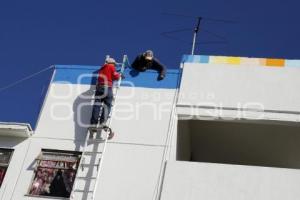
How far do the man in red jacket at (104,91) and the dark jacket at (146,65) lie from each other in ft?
1.88

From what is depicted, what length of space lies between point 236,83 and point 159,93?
187 centimetres

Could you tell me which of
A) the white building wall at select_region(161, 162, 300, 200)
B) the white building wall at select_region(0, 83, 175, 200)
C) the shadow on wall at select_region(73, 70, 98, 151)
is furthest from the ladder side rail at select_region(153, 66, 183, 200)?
the shadow on wall at select_region(73, 70, 98, 151)

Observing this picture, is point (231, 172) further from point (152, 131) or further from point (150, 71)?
point (150, 71)

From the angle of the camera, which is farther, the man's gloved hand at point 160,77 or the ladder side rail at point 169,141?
the man's gloved hand at point 160,77

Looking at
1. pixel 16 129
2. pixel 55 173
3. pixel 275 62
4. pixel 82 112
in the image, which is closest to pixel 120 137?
pixel 82 112

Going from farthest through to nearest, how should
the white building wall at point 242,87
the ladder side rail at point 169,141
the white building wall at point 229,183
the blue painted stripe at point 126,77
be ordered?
the blue painted stripe at point 126,77 → the white building wall at point 242,87 → the ladder side rail at point 169,141 → the white building wall at point 229,183

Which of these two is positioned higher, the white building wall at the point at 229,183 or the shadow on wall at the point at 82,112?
the shadow on wall at the point at 82,112

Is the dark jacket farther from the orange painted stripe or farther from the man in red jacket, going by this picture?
the orange painted stripe

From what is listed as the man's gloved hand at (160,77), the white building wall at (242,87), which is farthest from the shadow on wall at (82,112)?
the white building wall at (242,87)

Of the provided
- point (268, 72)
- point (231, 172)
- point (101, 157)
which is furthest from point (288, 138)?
point (101, 157)

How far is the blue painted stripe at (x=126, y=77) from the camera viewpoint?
13.0 m

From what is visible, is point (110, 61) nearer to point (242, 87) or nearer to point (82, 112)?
point (82, 112)

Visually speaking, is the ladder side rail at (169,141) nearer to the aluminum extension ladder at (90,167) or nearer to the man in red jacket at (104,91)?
the aluminum extension ladder at (90,167)

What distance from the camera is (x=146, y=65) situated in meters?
13.2
